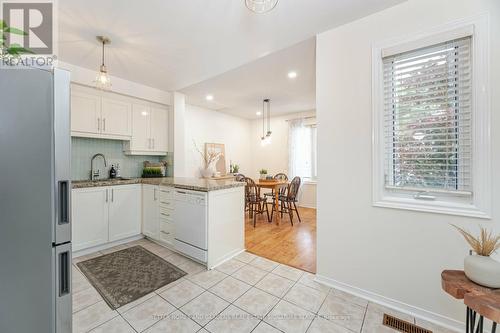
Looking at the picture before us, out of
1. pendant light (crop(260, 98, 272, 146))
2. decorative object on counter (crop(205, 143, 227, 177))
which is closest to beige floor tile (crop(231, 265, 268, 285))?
pendant light (crop(260, 98, 272, 146))

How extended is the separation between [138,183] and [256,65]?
2513 mm

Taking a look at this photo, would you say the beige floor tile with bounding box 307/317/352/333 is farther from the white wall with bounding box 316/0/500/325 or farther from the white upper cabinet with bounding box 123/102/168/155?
the white upper cabinet with bounding box 123/102/168/155

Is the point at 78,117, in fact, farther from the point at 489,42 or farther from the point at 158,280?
the point at 489,42

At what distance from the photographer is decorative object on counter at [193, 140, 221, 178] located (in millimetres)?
5047

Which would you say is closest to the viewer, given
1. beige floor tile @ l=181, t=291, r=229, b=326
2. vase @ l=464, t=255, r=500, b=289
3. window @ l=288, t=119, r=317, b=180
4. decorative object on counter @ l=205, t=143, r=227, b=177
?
vase @ l=464, t=255, r=500, b=289

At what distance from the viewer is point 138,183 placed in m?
3.32

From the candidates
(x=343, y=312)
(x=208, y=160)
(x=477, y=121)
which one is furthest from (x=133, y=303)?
(x=208, y=160)

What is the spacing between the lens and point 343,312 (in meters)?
1.73

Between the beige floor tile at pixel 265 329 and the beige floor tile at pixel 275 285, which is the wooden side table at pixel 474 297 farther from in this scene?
the beige floor tile at pixel 275 285

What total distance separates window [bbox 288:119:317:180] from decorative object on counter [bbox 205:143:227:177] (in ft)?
5.85

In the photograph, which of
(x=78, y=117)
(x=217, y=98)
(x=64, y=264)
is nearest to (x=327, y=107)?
(x=64, y=264)

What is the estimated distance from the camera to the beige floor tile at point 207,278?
2.12 m

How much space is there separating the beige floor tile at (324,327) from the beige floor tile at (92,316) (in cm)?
156

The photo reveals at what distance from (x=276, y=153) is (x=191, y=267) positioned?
4204 mm
